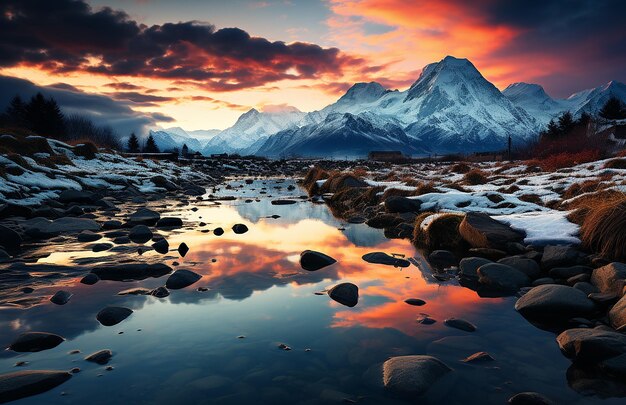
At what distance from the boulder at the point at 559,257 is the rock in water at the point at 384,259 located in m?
2.58

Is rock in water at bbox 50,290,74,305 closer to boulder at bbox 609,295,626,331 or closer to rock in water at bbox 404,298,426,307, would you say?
rock in water at bbox 404,298,426,307

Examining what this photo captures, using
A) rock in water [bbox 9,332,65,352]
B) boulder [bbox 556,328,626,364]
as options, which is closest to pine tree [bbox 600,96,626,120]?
boulder [bbox 556,328,626,364]

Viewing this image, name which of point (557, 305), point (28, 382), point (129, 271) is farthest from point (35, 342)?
point (557, 305)

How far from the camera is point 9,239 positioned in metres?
9.14

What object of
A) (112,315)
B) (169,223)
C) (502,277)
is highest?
(169,223)

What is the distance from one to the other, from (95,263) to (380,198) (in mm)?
12578

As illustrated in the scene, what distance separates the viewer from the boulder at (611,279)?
566 centimetres

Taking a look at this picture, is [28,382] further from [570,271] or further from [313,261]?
[570,271]

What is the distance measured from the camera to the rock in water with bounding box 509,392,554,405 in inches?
138

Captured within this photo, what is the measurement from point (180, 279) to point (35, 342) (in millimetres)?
2450

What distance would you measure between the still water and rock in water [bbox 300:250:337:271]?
0.74 feet

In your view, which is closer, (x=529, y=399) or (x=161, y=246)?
(x=529, y=399)

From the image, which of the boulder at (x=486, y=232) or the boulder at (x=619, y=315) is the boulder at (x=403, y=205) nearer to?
the boulder at (x=486, y=232)

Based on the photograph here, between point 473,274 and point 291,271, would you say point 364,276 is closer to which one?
point 291,271
